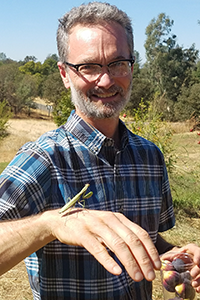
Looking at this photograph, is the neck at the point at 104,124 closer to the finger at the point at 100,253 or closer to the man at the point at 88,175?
the man at the point at 88,175

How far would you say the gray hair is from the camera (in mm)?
2102

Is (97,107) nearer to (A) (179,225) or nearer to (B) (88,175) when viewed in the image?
(B) (88,175)

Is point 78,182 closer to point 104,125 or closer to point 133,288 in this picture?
point 104,125

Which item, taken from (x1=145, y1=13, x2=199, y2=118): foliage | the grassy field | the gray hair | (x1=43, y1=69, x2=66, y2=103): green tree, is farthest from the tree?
the gray hair

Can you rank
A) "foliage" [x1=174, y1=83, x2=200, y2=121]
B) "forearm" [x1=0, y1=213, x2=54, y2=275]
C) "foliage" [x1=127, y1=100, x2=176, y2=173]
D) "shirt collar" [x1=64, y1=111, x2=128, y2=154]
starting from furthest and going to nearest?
"foliage" [x1=174, y1=83, x2=200, y2=121]
"foliage" [x1=127, y1=100, x2=176, y2=173]
"shirt collar" [x1=64, y1=111, x2=128, y2=154]
"forearm" [x1=0, y1=213, x2=54, y2=275]

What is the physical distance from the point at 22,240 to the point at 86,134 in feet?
2.90

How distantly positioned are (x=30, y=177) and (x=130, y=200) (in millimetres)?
651

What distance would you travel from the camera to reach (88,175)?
196cm

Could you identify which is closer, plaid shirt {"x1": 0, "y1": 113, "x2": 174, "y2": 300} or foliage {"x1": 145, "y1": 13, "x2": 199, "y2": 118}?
plaid shirt {"x1": 0, "y1": 113, "x2": 174, "y2": 300}

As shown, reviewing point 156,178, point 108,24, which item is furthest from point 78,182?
point 108,24

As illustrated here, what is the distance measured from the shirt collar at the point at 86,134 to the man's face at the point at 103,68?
2.9 inches

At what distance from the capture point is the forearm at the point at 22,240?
134cm

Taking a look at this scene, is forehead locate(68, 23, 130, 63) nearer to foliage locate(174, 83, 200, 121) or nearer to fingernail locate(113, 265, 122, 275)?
fingernail locate(113, 265, 122, 275)

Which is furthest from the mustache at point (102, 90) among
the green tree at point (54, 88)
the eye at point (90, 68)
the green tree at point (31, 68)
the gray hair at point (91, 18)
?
the green tree at point (31, 68)
